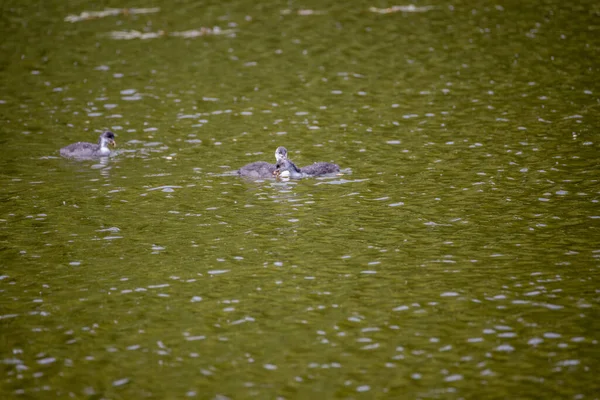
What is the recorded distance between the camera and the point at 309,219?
75.4 ft

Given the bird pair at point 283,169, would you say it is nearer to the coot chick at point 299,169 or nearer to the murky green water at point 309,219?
the coot chick at point 299,169

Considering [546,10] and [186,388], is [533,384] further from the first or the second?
[546,10]

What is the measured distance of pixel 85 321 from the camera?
1739 centimetres

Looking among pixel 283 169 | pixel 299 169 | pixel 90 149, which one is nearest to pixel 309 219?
pixel 283 169

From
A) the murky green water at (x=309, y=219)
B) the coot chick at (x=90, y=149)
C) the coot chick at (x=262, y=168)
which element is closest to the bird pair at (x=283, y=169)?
the coot chick at (x=262, y=168)

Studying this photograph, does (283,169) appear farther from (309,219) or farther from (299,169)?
(309,219)

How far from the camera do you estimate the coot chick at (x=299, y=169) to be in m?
26.0

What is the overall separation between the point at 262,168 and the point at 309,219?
3.77 m

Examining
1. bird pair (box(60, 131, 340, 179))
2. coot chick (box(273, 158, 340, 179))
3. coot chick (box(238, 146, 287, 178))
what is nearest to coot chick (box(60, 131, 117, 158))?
bird pair (box(60, 131, 340, 179))

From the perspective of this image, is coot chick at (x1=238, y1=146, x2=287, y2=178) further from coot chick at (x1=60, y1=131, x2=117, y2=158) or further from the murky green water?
coot chick at (x1=60, y1=131, x2=117, y2=158)

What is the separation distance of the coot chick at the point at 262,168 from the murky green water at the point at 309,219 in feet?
1.15

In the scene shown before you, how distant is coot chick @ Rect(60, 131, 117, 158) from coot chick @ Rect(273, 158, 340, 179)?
6664mm

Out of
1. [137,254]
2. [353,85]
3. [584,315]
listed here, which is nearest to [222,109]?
[353,85]

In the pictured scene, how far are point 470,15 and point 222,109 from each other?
19.5 m
